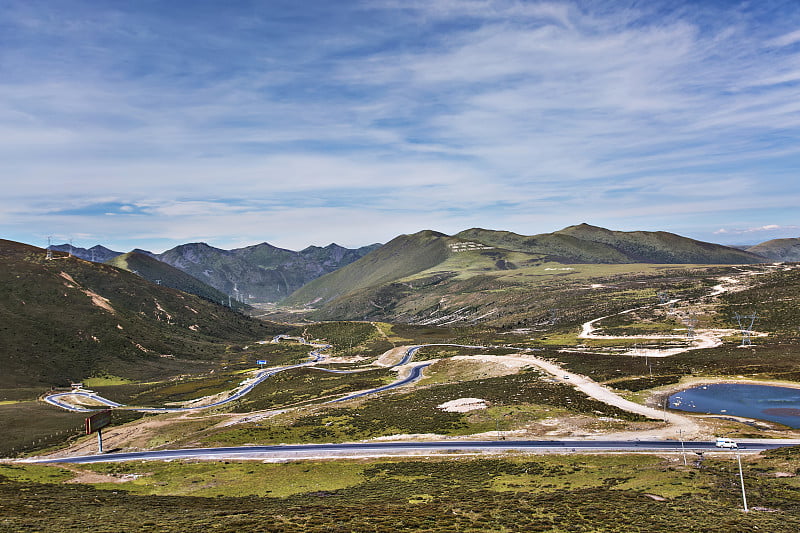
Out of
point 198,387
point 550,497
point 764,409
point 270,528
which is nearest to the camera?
point 270,528

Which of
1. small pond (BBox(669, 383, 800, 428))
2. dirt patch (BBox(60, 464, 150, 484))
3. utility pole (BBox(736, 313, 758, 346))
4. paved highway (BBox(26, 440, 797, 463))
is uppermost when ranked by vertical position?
utility pole (BBox(736, 313, 758, 346))

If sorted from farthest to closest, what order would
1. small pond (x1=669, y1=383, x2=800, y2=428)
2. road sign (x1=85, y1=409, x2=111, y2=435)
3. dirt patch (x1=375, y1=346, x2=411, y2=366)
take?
dirt patch (x1=375, y1=346, x2=411, y2=366), road sign (x1=85, y1=409, x2=111, y2=435), small pond (x1=669, y1=383, x2=800, y2=428)

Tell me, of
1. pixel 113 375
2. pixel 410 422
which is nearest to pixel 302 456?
pixel 410 422

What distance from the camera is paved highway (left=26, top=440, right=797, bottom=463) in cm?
6456

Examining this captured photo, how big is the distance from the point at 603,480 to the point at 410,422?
4387 cm

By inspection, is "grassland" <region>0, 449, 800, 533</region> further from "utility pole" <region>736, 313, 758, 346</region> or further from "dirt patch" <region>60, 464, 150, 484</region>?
"utility pole" <region>736, 313, 758, 346</region>

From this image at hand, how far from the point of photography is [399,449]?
75688mm

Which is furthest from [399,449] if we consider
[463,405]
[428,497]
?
[463,405]

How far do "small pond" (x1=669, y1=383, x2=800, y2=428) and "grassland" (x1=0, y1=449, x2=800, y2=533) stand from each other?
27.0m

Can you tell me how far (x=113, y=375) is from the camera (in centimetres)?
19312

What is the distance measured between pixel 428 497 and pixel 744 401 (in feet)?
Result: 238

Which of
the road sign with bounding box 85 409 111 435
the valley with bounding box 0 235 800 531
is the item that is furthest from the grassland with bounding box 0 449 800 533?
the road sign with bounding box 85 409 111 435

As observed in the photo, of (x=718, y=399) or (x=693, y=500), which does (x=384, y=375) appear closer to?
(x=718, y=399)

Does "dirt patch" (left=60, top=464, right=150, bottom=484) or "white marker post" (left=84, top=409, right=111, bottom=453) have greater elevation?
"white marker post" (left=84, top=409, right=111, bottom=453)
